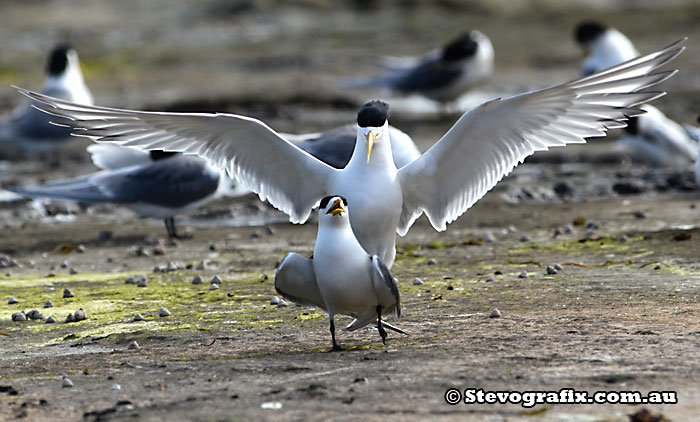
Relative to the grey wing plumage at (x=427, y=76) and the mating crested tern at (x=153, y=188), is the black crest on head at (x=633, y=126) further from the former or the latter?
the grey wing plumage at (x=427, y=76)

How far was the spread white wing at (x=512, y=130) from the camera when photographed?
5062 millimetres

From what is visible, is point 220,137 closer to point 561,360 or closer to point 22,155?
point 561,360

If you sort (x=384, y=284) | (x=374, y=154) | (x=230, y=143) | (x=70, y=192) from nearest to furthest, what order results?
(x=384, y=284), (x=374, y=154), (x=230, y=143), (x=70, y=192)

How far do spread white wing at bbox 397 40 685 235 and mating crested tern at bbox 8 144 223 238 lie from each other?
3.46 m

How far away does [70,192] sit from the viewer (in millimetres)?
8992

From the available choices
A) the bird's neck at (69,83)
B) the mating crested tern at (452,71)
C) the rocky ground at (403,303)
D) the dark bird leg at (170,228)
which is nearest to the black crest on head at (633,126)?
the rocky ground at (403,303)

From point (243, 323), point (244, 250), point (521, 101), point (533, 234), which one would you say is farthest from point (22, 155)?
point (521, 101)

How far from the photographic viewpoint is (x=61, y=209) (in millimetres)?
10141

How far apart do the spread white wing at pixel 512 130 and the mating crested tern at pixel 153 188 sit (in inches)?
136

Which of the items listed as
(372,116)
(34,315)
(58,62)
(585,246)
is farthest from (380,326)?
(58,62)

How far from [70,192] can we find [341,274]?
197 inches

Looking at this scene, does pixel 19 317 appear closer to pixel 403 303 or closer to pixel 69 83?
pixel 403 303

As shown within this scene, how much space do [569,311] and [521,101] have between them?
1.11 metres

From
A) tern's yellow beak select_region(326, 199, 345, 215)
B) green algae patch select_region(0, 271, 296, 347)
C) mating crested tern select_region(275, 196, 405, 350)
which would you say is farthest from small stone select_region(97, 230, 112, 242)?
tern's yellow beak select_region(326, 199, 345, 215)
